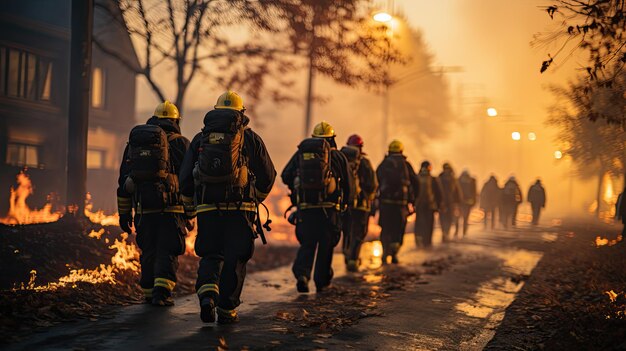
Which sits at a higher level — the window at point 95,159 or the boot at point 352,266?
the window at point 95,159

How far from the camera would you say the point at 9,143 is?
22062 millimetres

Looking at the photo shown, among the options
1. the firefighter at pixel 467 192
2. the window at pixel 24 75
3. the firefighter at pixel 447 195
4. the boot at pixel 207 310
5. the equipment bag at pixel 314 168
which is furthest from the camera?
the firefighter at pixel 467 192

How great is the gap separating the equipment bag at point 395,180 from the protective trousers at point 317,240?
426 cm

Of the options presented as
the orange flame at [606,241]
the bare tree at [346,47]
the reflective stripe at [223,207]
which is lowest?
the orange flame at [606,241]

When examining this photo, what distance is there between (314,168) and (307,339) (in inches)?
134

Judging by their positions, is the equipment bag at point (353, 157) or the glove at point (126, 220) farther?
the equipment bag at point (353, 157)

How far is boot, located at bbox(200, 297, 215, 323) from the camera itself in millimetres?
6727

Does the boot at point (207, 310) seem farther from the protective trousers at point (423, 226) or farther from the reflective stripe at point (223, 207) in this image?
the protective trousers at point (423, 226)

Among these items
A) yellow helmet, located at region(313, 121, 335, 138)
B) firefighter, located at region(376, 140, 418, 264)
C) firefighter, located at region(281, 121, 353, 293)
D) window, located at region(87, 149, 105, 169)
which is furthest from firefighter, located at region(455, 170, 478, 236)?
firefighter, located at region(281, 121, 353, 293)

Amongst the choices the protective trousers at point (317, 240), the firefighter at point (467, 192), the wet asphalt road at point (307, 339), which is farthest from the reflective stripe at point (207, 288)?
the firefighter at point (467, 192)

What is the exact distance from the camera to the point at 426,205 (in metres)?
17.7

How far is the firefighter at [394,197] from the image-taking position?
13898mm

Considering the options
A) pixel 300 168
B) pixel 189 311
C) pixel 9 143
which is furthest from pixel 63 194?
pixel 189 311

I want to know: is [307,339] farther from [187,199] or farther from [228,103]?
[228,103]
